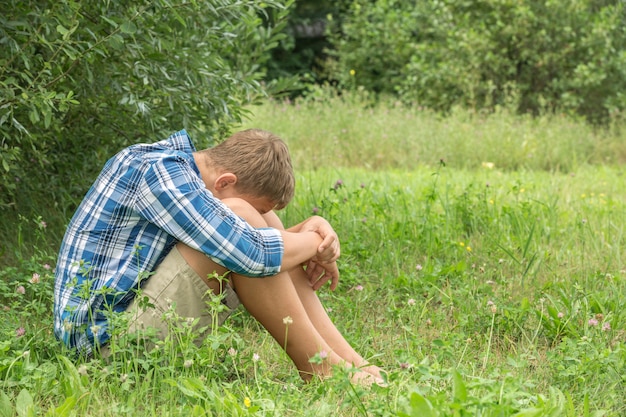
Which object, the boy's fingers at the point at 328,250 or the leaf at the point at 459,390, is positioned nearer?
the leaf at the point at 459,390

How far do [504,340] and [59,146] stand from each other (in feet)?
8.83

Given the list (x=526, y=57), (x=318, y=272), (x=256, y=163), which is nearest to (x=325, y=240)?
(x=318, y=272)

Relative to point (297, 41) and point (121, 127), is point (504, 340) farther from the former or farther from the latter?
point (297, 41)

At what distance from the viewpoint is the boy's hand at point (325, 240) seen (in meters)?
2.73

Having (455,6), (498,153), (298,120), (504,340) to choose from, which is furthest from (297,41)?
(504,340)

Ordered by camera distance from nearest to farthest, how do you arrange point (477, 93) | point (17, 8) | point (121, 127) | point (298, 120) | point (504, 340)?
point (504, 340), point (17, 8), point (121, 127), point (298, 120), point (477, 93)

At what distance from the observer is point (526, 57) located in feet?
36.5

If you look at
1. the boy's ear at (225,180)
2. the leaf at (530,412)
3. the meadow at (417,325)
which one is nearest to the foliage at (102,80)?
the meadow at (417,325)

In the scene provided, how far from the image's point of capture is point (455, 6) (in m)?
11.7

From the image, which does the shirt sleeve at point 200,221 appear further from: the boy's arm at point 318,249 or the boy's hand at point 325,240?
the boy's hand at point 325,240

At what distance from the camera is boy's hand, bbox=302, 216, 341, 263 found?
108 inches

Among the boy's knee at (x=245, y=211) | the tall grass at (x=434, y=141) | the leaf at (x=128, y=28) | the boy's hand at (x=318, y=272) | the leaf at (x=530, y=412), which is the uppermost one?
the leaf at (x=128, y=28)

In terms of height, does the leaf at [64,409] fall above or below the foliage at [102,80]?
below

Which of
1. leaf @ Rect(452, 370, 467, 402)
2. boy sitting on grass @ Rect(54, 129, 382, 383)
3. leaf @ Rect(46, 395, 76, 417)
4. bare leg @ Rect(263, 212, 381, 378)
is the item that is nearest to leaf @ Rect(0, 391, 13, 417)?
leaf @ Rect(46, 395, 76, 417)
